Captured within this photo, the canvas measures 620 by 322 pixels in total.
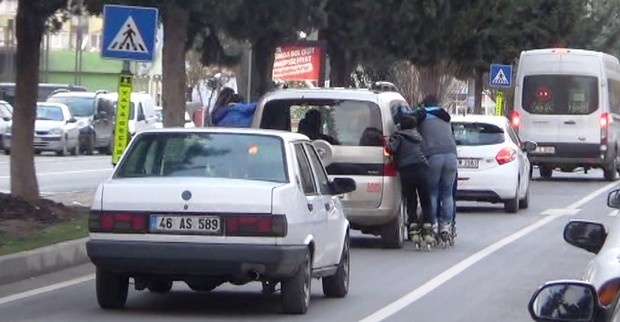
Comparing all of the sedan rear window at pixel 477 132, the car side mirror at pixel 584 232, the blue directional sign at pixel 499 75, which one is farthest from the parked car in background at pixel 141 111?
the car side mirror at pixel 584 232

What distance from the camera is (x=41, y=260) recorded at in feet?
52.5

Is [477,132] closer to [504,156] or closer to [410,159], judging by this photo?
[504,156]

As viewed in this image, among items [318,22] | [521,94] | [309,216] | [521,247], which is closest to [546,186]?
[521,94]

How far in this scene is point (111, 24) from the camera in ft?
63.0

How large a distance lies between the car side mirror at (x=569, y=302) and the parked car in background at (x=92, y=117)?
150 ft

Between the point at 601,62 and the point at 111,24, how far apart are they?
24.0 metres

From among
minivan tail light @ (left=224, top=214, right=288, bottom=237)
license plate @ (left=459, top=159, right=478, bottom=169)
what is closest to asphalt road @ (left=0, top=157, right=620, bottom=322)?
minivan tail light @ (left=224, top=214, right=288, bottom=237)

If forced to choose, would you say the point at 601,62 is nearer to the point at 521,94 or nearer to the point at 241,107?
the point at 521,94

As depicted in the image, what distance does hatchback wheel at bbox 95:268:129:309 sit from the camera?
13133mm

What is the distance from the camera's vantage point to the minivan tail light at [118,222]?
41.7 ft

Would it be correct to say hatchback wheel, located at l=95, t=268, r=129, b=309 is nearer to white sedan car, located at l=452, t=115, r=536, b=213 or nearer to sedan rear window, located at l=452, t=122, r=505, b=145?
white sedan car, located at l=452, t=115, r=536, b=213

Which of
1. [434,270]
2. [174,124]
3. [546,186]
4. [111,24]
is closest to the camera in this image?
[434,270]

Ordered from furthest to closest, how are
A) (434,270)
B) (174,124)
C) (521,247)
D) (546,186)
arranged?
1. (546,186)
2. (174,124)
3. (521,247)
4. (434,270)

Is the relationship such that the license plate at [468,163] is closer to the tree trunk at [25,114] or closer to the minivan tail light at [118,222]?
the tree trunk at [25,114]
